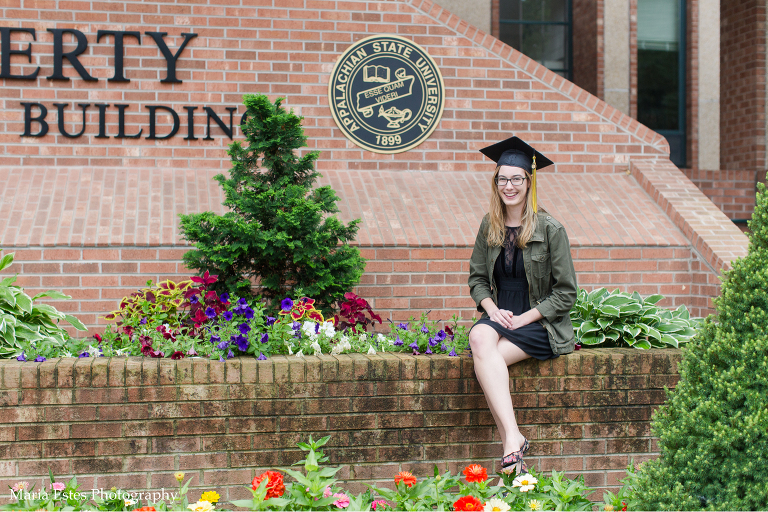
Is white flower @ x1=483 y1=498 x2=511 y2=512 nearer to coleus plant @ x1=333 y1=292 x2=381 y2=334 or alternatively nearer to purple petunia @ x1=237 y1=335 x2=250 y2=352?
purple petunia @ x1=237 y1=335 x2=250 y2=352

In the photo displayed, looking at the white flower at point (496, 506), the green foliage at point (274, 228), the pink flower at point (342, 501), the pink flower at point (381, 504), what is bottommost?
the pink flower at point (381, 504)

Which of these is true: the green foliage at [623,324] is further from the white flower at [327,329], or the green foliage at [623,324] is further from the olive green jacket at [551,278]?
the white flower at [327,329]

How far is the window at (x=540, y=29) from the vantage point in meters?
9.47

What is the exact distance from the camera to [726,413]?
6.82ft

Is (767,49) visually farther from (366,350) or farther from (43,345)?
(43,345)

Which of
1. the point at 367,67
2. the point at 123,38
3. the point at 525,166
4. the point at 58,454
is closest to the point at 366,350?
the point at 525,166

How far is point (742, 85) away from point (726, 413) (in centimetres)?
772

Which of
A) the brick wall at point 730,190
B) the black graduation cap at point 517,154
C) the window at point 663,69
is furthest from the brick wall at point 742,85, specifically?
the black graduation cap at point 517,154

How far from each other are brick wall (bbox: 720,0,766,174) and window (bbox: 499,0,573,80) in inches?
80.6

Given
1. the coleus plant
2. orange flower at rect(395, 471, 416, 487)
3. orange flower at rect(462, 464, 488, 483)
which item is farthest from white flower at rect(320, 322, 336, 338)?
orange flower at rect(462, 464, 488, 483)

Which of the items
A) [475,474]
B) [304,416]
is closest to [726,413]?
[475,474]

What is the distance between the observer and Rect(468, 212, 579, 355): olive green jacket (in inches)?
128

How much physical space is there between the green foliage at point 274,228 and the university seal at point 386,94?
1687 mm

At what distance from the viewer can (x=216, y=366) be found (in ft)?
10.4
